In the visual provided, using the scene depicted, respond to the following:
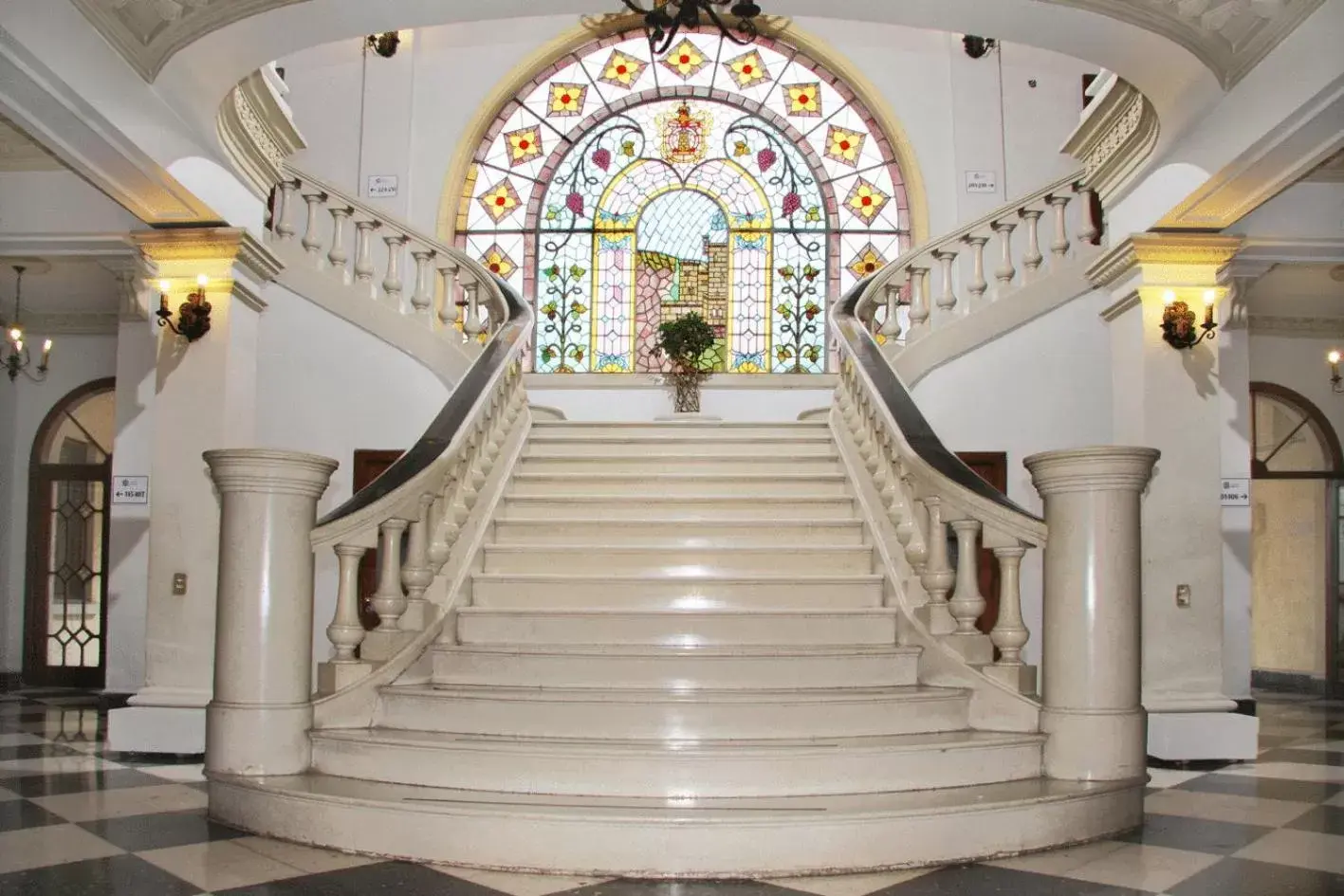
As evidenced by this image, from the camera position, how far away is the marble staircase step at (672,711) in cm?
405

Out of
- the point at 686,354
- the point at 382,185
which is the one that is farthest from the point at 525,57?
the point at 686,354

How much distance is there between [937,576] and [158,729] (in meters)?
3.60

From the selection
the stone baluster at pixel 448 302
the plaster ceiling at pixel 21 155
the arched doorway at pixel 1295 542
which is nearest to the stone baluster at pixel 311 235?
the stone baluster at pixel 448 302

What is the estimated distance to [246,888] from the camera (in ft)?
10.4

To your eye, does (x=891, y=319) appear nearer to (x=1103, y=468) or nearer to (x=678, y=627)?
(x=678, y=627)

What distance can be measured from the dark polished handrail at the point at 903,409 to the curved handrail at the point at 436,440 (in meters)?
1.84

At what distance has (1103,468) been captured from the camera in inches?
162

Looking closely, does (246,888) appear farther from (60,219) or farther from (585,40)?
(585,40)

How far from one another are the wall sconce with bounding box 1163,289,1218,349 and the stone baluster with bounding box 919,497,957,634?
205 centimetres

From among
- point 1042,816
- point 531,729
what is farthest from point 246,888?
point 1042,816

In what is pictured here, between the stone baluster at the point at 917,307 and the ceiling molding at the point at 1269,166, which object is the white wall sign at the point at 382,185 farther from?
the ceiling molding at the point at 1269,166

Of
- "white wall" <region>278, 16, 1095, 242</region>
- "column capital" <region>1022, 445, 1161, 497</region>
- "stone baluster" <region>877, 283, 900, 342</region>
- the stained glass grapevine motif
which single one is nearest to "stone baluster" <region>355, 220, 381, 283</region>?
"stone baluster" <region>877, 283, 900, 342</region>

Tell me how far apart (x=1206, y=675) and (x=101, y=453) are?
7956mm

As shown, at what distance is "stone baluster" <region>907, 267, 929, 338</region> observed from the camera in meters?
7.77
